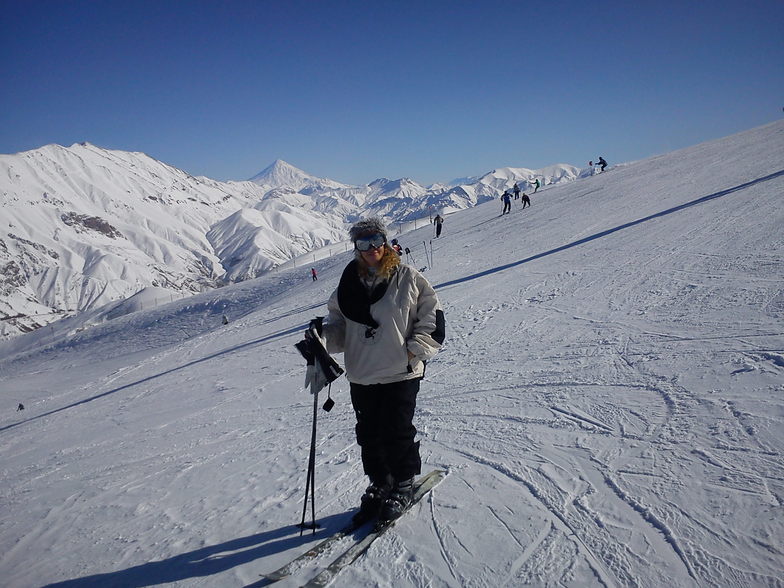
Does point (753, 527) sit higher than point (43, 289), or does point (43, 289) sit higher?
point (43, 289)

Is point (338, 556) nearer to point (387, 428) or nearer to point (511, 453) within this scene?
point (387, 428)

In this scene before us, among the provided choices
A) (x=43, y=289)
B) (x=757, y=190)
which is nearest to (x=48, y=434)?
(x=757, y=190)

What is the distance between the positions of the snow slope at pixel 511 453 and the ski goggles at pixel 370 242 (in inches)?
81.9

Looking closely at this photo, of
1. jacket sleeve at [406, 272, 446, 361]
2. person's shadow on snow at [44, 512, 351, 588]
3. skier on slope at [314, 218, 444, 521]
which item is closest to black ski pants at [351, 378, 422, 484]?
skier on slope at [314, 218, 444, 521]

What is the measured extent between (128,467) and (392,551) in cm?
459

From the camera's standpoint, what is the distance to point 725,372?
4.81 m

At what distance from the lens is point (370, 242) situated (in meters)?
3.12

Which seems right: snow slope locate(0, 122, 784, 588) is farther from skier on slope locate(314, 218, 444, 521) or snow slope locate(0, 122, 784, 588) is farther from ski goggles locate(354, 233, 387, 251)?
ski goggles locate(354, 233, 387, 251)

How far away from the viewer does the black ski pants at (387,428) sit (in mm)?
3180

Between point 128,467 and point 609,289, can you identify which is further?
point 609,289

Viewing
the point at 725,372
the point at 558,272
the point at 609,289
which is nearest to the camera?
the point at 725,372

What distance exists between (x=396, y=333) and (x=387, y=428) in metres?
0.73

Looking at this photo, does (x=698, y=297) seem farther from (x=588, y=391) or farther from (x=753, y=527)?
(x=753, y=527)

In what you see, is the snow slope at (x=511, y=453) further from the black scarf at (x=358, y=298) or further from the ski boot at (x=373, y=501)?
the black scarf at (x=358, y=298)
